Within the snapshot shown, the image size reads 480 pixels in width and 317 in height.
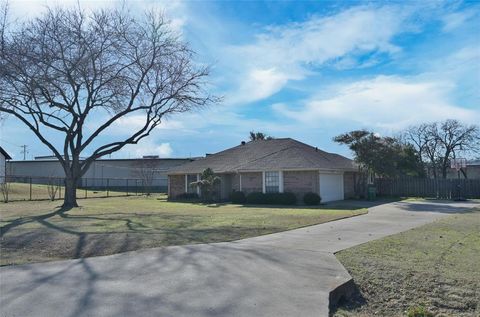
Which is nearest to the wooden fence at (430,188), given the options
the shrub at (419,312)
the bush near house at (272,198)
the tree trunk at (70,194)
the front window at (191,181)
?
the bush near house at (272,198)

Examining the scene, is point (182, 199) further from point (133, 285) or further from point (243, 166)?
point (133, 285)

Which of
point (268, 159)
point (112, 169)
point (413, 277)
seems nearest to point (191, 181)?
point (268, 159)

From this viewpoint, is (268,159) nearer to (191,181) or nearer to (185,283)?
(191,181)

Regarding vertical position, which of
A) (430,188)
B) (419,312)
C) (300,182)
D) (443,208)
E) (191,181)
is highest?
(191,181)

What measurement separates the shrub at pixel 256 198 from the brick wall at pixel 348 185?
24.0 feet

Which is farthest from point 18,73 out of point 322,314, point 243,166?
point 322,314

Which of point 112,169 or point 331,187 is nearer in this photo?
point 331,187

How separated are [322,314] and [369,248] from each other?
4614 millimetres

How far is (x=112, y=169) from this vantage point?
6194cm

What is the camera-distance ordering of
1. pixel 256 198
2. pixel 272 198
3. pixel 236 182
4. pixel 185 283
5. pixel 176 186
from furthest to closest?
pixel 176 186
pixel 236 182
pixel 256 198
pixel 272 198
pixel 185 283

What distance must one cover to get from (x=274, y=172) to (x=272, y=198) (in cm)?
232

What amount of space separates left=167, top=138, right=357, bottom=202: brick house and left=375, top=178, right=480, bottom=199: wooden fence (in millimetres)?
3861

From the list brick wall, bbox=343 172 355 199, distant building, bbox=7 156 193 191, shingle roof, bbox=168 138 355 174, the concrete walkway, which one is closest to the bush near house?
shingle roof, bbox=168 138 355 174

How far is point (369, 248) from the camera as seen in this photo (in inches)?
385
